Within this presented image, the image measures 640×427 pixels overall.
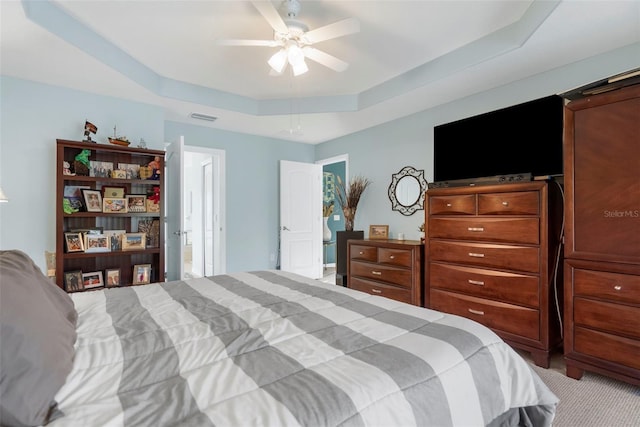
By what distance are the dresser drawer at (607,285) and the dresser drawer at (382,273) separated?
141 centimetres

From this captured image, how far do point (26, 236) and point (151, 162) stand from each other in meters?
1.30

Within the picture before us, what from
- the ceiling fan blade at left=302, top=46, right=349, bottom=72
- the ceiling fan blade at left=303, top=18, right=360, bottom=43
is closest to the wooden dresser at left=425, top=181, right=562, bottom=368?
the ceiling fan blade at left=302, top=46, right=349, bottom=72

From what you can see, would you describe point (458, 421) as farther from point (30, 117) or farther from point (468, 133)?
point (30, 117)

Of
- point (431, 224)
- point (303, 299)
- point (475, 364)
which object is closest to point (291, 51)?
point (303, 299)

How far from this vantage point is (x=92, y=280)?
3.26 meters

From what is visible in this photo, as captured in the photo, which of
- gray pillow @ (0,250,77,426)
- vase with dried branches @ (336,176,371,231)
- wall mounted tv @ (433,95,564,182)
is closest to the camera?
gray pillow @ (0,250,77,426)

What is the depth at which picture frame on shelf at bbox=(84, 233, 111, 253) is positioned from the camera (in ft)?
10.2

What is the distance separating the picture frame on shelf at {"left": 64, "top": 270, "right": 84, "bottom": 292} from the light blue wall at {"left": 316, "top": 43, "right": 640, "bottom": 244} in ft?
11.1

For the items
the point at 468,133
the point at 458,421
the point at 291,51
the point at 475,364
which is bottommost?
the point at 458,421

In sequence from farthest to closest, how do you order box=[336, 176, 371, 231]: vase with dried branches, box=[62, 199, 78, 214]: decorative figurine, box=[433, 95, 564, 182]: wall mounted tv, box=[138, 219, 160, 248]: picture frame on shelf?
box=[336, 176, 371, 231]: vase with dried branches → box=[138, 219, 160, 248]: picture frame on shelf → box=[62, 199, 78, 214]: decorative figurine → box=[433, 95, 564, 182]: wall mounted tv

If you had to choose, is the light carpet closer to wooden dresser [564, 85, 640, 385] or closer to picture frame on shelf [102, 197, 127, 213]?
wooden dresser [564, 85, 640, 385]

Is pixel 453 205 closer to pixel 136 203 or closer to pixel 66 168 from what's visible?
pixel 136 203

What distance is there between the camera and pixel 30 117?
3.00m

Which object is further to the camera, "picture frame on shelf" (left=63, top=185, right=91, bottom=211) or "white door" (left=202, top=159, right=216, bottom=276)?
"white door" (left=202, top=159, right=216, bottom=276)
